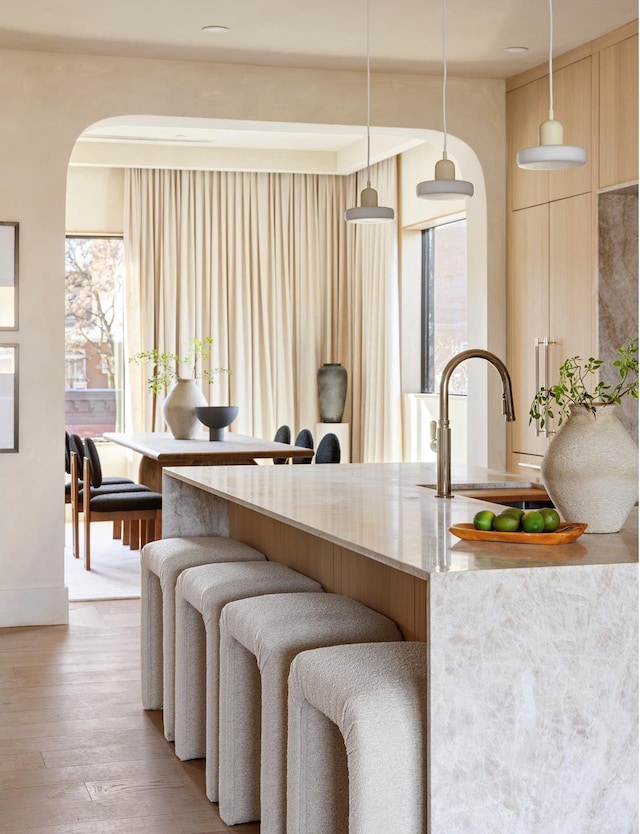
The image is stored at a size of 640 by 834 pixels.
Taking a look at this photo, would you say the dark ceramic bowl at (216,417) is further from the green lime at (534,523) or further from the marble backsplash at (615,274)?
the green lime at (534,523)

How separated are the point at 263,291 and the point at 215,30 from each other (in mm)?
4461

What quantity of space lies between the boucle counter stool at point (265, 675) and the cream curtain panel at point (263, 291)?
5966 millimetres

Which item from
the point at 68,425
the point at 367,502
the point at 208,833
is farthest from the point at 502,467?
the point at 68,425

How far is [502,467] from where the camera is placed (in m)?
6.18

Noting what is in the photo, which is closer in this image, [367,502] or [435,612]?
[435,612]

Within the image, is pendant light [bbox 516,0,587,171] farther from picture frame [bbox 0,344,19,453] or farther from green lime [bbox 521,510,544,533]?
picture frame [bbox 0,344,19,453]

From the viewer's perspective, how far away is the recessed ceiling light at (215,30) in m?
5.12

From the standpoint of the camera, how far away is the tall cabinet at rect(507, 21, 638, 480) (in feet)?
16.8

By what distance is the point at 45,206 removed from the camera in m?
5.57

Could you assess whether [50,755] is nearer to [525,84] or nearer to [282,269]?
[525,84]

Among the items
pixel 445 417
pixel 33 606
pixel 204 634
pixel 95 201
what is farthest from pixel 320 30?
pixel 95 201

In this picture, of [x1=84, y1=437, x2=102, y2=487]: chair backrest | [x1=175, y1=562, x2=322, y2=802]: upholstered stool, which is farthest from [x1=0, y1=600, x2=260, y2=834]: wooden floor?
[x1=84, y1=437, x2=102, y2=487]: chair backrest

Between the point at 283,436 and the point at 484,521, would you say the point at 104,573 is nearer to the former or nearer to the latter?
the point at 283,436

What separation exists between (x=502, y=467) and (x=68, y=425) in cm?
481
